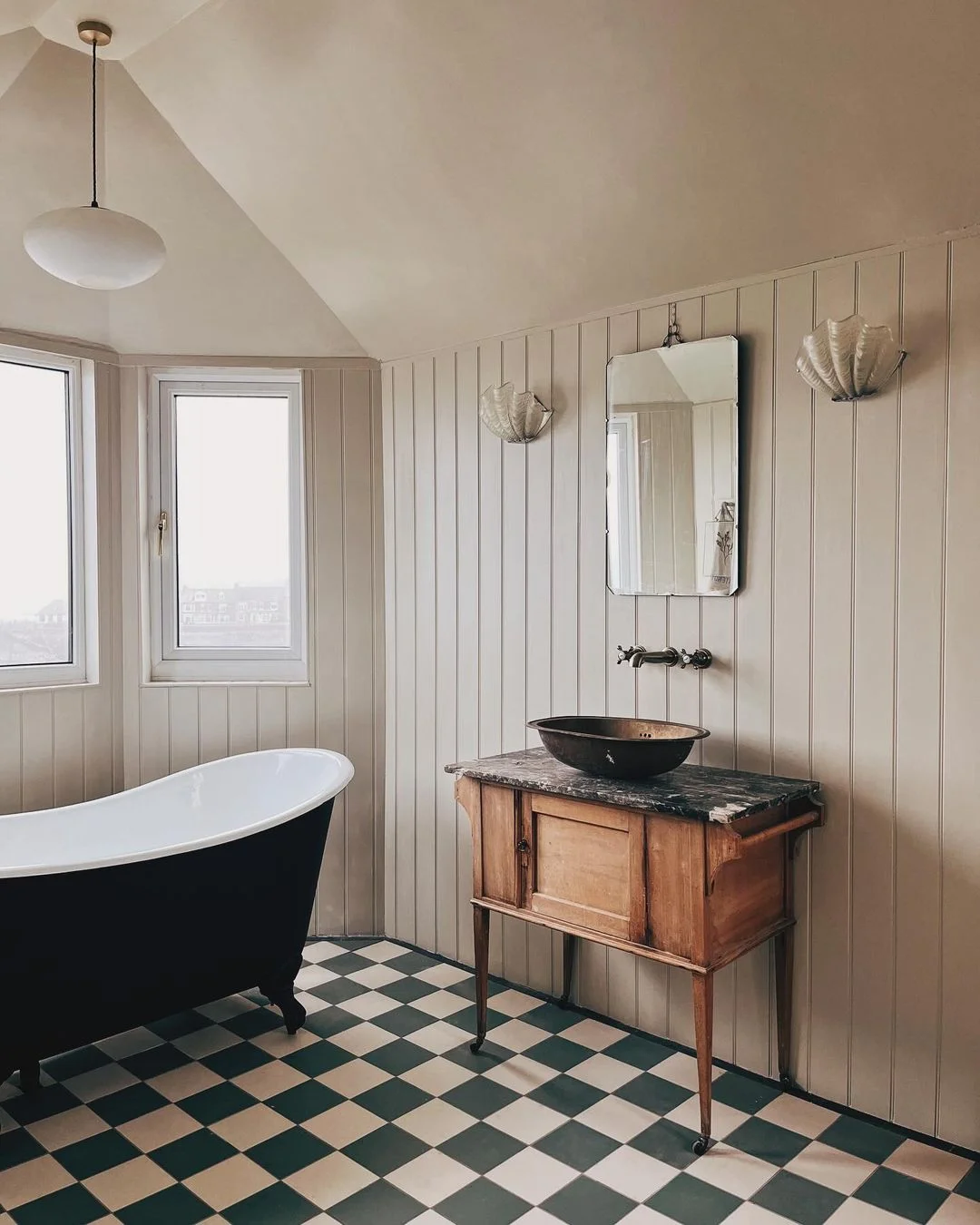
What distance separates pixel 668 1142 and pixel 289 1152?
92 centimetres

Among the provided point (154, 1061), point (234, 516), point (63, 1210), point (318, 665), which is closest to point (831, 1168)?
point (63, 1210)

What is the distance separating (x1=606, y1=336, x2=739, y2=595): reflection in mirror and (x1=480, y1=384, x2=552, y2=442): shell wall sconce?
0.26m

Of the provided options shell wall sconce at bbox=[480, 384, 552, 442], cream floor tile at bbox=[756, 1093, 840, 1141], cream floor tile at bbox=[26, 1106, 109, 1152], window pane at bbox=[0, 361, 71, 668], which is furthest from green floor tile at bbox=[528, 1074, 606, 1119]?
window pane at bbox=[0, 361, 71, 668]

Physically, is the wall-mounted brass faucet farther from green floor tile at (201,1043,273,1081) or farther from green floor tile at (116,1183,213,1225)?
green floor tile at (116,1183,213,1225)

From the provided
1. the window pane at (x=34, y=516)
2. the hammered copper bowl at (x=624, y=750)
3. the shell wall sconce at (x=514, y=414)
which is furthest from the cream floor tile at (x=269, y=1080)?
the shell wall sconce at (x=514, y=414)

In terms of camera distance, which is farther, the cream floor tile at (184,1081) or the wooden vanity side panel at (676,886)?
the cream floor tile at (184,1081)

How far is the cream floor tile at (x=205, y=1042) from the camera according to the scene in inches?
112

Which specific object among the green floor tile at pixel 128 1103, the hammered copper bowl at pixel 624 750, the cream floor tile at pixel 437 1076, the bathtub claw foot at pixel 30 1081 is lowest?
the green floor tile at pixel 128 1103

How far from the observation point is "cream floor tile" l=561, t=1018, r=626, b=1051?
9.52 feet

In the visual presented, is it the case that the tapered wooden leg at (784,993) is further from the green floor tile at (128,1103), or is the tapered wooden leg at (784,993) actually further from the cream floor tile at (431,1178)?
the green floor tile at (128,1103)

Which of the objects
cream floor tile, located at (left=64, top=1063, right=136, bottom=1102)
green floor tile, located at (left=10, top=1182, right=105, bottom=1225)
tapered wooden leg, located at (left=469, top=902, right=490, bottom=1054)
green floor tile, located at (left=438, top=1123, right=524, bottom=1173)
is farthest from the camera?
tapered wooden leg, located at (left=469, top=902, right=490, bottom=1054)

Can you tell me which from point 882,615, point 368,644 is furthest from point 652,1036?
point 368,644

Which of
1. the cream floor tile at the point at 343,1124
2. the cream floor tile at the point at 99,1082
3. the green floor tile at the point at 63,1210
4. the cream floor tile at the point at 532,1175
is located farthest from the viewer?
the cream floor tile at the point at 99,1082

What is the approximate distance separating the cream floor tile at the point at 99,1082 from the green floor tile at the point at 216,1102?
22cm
